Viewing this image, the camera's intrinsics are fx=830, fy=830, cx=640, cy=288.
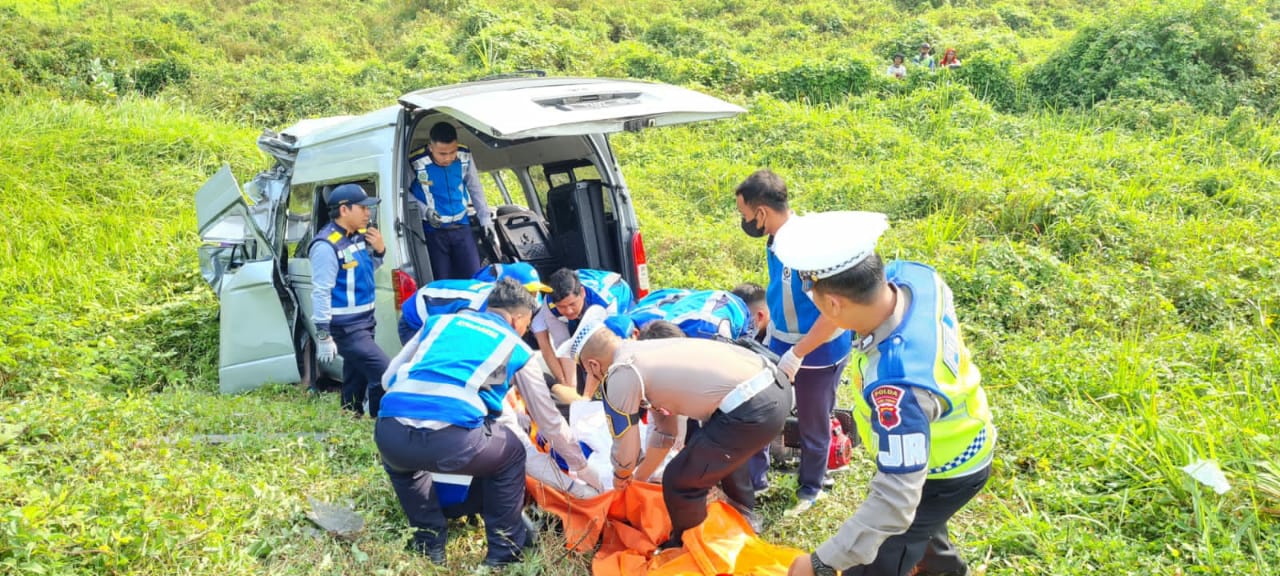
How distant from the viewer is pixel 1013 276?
620cm

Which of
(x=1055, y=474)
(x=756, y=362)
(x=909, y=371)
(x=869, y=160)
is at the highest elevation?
(x=909, y=371)

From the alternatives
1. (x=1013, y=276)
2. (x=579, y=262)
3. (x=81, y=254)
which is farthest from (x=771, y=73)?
(x=81, y=254)

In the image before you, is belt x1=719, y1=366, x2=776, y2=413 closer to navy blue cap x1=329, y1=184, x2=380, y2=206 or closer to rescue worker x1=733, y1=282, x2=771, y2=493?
rescue worker x1=733, y1=282, x2=771, y2=493

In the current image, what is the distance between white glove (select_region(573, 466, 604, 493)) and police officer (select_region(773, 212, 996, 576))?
4.44ft

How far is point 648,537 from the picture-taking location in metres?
3.44

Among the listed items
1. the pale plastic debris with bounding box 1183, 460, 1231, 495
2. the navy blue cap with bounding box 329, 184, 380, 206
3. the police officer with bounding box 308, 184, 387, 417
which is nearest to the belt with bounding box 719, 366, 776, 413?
the pale plastic debris with bounding box 1183, 460, 1231, 495

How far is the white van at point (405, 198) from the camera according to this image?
13.7 feet

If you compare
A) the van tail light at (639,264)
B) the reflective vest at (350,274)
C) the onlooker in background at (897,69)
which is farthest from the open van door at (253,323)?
the onlooker in background at (897,69)

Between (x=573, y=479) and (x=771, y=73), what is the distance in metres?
10.9

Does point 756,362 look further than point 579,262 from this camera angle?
No

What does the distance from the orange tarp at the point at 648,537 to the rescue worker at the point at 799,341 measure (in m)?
0.56

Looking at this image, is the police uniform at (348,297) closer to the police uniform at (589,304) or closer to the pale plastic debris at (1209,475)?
the police uniform at (589,304)

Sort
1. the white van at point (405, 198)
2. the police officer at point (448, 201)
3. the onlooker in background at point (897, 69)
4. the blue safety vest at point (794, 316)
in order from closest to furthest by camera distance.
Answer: the blue safety vest at point (794, 316) < the white van at point (405, 198) < the police officer at point (448, 201) < the onlooker in background at point (897, 69)

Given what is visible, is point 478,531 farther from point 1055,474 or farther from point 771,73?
point 771,73
